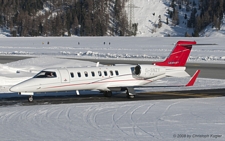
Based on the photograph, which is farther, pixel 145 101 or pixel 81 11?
pixel 81 11

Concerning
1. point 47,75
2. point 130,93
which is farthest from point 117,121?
point 130,93

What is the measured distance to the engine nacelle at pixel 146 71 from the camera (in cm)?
2445

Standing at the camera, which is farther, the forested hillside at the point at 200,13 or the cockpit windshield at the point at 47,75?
the forested hillside at the point at 200,13

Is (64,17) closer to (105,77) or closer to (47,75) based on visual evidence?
(105,77)

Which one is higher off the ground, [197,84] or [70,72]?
[70,72]

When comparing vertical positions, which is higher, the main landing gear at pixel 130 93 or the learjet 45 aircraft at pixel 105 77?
the learjet 45 aircraft at pixel 105 77

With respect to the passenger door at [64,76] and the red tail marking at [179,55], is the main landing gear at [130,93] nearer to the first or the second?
the red tail marking at [179,55]

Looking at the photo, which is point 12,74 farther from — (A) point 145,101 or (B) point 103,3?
(B) point 103,3

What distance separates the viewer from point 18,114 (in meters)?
18.9

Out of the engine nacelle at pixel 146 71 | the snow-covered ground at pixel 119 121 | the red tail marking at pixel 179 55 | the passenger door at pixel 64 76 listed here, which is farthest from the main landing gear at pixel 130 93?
the passenger door at pixel 64 76

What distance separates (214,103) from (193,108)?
2237 mm

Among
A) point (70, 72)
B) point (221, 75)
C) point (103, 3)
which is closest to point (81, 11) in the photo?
point (103, 3)

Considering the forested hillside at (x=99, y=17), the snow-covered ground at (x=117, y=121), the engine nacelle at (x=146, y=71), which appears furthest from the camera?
the forested hillside at (x=99, y=17)

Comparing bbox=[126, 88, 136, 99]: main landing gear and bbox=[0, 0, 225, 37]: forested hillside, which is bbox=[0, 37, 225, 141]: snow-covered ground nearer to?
bbox=[126, 88, 136, 99]: main landing gear
